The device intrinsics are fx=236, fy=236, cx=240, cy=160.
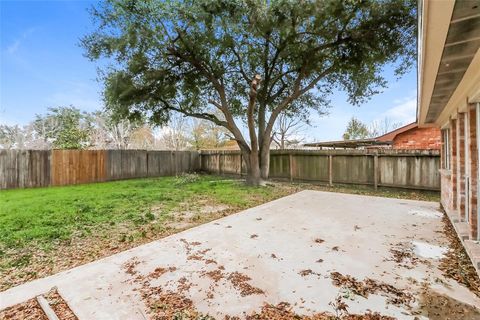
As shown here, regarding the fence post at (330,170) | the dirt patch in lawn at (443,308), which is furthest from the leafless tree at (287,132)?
the dirt patch in lawn at (443,308)

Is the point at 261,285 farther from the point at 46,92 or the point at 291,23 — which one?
the point at 46,92

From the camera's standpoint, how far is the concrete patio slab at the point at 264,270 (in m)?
1.91

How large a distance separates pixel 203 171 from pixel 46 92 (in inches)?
521

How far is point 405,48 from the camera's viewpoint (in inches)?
284

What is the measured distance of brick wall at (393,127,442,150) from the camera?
1077 cm

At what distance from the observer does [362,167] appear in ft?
25.7

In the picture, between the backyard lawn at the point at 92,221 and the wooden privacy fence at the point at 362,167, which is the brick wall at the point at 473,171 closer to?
the backyard lawn at the point at 92,221

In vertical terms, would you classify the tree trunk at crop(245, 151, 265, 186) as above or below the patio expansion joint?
above

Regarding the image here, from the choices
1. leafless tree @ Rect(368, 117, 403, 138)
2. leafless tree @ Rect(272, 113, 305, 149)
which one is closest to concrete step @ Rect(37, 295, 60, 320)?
leafless tree @ Rect(272, 113, 305, 149)

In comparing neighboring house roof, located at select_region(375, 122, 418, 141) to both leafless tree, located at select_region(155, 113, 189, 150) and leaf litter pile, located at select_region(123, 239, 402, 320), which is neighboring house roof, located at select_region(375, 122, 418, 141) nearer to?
leaf litter pile, located at select_region(123, 239, 402, 320)

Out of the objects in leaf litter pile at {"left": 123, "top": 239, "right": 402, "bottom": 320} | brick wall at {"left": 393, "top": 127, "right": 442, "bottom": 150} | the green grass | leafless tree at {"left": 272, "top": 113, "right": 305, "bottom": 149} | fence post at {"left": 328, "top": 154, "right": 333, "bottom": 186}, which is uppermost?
leafless tree at {"left": 272, "top": 113, "right": 305, "bottom": 149}

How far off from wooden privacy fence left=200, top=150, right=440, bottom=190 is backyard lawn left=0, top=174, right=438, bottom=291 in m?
0.42

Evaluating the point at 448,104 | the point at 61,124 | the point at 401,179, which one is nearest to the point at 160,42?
the point at 448,104

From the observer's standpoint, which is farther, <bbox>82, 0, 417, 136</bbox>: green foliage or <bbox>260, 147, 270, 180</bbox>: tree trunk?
<bbox>260, 147, 270, 180</bbox>: tree trunk
